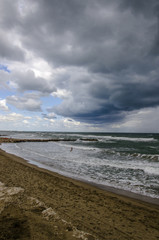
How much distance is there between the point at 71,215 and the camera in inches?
196

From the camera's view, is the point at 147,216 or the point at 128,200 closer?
the point at 147,216

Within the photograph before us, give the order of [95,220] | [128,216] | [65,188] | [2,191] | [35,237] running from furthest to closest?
[65,188]
[2,191]
[128,216]
[95,220]
[35,237]

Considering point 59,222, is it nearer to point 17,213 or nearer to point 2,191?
point 17,213

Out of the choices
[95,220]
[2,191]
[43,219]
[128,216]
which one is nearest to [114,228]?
[95,220]

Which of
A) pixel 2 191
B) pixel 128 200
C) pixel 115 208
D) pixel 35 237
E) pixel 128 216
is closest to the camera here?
pixel 35 237

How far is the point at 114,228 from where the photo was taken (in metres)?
4.45

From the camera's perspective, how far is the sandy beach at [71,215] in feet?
12.8

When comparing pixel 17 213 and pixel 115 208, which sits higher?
pixel 17 213

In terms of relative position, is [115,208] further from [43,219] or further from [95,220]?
[43,219]

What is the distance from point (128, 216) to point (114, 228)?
1.22m

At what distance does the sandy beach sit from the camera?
391 cm

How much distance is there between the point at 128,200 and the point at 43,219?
Answer: 4.45 meters

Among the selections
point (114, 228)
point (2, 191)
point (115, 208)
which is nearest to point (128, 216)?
point (115, 208)

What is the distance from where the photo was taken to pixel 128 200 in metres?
7.05
